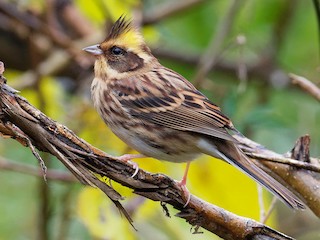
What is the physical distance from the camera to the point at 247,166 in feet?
9.22

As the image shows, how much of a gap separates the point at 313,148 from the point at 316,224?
0.42 metres

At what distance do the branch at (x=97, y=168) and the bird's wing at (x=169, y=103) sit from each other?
26.2 inches

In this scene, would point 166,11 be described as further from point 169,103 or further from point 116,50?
point 169,103

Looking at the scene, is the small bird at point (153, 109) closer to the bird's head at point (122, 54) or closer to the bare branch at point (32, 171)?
the bird's head at point (122, 54)

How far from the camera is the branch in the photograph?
2064mm

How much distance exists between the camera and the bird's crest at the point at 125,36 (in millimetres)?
3350

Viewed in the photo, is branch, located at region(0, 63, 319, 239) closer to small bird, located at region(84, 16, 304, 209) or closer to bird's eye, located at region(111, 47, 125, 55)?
Result: small bird, located at region(84, 16, 304, 209)

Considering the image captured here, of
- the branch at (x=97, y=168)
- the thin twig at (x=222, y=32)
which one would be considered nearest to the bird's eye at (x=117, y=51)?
the thin twig at (x=222, y=32)

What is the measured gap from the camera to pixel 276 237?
230cm

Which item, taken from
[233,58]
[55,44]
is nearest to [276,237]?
[55,44]

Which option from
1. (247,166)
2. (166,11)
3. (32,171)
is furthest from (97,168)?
(166,11)

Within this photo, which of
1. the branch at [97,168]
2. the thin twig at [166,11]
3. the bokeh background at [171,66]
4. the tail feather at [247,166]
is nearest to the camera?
the branch at [97,168]

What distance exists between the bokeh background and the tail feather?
531mm

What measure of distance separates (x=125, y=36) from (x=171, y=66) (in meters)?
1.95
